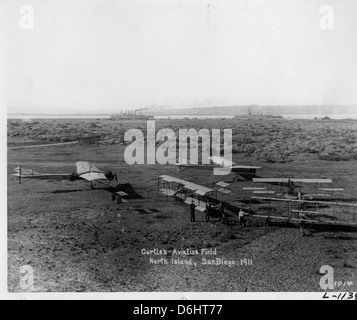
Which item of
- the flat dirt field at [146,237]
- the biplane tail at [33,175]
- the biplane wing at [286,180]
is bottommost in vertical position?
the flat dirt field at [146,237]

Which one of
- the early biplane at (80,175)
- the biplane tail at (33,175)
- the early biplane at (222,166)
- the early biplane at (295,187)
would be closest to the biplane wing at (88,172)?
A: the early biplane at (80,175)

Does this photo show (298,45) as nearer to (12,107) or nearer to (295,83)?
(295,83)

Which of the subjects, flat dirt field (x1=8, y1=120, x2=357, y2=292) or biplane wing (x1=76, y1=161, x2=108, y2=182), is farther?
biplane wing (x1=76, y1=161, x2=108, y2=182)

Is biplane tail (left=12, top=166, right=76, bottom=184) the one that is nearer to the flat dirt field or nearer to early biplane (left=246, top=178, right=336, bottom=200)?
the flat dirt field

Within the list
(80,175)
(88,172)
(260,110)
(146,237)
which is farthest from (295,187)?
(80,175)

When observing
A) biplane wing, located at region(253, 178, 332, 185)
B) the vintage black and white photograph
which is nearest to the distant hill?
the vintage black and white photograph

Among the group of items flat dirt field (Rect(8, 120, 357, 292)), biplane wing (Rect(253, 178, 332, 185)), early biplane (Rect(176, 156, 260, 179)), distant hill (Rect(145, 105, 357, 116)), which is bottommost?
flat dirt field (Rect(8, 120, 357, 292))

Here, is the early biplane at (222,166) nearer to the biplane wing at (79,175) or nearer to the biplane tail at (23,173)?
the biplane wing at (79,175)
